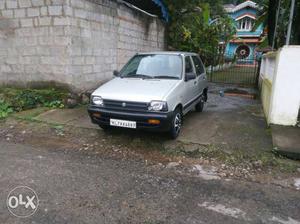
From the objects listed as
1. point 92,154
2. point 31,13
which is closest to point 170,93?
point 92,154

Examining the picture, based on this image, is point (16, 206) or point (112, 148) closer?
point (16, 206)

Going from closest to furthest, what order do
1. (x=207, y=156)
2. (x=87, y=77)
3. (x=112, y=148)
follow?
(x=207, y=156), (x=112, y=148), (x=87, y=77)

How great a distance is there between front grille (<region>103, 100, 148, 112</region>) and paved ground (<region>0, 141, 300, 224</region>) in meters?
0.94

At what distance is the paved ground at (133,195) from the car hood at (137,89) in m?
1.15

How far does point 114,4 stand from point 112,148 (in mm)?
6147

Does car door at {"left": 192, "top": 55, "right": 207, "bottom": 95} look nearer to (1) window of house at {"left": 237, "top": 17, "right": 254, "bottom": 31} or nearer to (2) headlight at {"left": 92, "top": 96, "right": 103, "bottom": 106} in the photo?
(2) headlight at {"left": 92, "top": 96, "right": 103, "bottom": 106}

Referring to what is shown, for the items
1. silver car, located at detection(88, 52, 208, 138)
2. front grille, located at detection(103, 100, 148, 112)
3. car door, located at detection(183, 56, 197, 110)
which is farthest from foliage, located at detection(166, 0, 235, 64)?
front grille, located at detection(103, 100, 148, 112)

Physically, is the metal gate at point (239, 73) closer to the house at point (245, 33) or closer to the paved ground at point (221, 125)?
the paved ground at point (221, 125)

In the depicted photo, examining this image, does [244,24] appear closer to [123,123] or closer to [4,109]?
[4,109]

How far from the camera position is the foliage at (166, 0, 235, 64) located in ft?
44.9

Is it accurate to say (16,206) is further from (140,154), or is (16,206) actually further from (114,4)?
(114,4)

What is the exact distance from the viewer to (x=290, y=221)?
2793 mm

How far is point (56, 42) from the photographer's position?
23.0 ft

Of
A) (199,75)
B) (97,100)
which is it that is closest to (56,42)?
(97,100)
